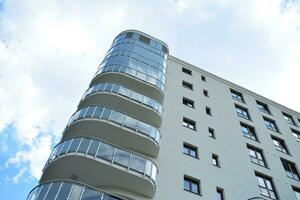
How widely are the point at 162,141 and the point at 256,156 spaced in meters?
6.94

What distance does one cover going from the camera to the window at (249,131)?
2213cm

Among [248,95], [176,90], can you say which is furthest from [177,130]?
[248,95]

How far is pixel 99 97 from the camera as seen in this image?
1789cm

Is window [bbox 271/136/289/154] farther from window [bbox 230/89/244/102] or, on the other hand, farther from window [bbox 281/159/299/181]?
window [bbox 230/89/244/102]

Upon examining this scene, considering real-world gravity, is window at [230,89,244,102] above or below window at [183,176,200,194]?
above

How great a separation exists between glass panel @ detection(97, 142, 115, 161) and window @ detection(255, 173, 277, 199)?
9120 millimetres

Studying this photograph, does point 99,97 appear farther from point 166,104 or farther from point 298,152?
point 298,152

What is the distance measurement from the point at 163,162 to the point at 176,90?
736cm

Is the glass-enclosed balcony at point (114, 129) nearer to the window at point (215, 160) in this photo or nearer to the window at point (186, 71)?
the window at point (215, 160)

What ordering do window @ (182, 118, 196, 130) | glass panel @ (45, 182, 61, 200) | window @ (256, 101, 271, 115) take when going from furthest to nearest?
window @ (256, 101, 271, 115) < window @ (182, 118, 196, 130) < glass panel @ (45, 182, 61, 200)

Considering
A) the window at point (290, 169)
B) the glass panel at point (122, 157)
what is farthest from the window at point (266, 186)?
the glass panel at point (122, 157)

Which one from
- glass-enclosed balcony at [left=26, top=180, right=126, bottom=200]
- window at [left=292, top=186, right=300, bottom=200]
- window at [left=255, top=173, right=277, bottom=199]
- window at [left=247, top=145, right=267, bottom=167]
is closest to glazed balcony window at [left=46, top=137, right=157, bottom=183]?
glass-enclosed balcony at [left=26, top=180, right=126, bottom=200]

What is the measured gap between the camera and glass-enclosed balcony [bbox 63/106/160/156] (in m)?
15.7

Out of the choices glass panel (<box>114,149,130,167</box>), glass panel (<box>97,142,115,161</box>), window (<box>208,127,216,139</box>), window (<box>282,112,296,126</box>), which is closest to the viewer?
glass panel (<box>97,142,115,161</box>)
